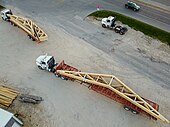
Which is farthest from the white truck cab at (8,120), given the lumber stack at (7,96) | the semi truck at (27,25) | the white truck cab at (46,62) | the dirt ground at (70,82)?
the semi truck at (27,25)

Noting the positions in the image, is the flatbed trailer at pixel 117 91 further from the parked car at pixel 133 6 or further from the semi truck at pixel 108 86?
the parked car at pixel 133 6

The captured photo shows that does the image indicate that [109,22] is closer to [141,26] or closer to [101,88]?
[141,26]

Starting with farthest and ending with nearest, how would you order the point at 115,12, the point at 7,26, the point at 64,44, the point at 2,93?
1. the point at 115,12
2. the point at 7,26
3. the point at 64,44
4. the point at 2,93

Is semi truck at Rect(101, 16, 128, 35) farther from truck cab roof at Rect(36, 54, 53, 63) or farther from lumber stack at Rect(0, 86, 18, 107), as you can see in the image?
lumber stack at Rect(0, 86, 18, 107)

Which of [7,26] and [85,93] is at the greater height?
[7,26]

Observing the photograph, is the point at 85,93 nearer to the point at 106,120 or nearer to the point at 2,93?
the point at 106,120

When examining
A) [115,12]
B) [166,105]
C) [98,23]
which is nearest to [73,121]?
[166,105]
